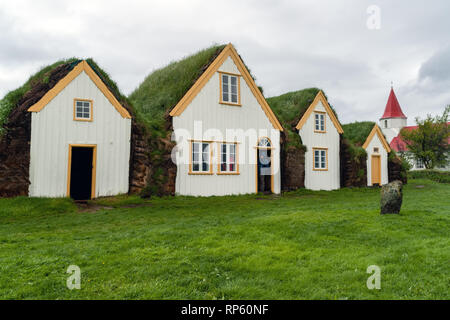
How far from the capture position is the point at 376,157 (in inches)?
1074

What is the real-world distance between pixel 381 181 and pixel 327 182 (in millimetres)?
6258

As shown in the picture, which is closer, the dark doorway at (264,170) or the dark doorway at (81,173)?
the dark doorway at (81,173)

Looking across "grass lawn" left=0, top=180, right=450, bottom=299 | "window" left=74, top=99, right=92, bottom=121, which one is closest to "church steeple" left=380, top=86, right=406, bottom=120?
"grass lawn" left=0, top=180, right=450, bottom=299

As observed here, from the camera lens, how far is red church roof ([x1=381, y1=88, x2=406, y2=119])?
70000 millimetres

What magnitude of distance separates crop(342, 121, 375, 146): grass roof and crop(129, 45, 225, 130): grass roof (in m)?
13.5

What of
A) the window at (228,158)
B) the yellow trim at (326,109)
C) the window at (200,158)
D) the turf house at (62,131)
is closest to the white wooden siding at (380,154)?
the yellow trim at (326,109)

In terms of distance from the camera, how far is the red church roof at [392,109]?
230 feet

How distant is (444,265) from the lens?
586 cm

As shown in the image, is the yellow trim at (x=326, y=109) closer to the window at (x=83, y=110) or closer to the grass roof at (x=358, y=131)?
the grass roof at (x=358, y=131)

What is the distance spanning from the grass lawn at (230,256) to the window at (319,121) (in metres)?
13.6

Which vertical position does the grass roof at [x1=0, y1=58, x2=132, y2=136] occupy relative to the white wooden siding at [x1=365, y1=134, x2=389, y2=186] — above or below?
above

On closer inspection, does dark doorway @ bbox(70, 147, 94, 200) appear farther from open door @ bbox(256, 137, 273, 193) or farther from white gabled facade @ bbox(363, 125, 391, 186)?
white gabled facade @ bbox(363, 125, 391, 186)
